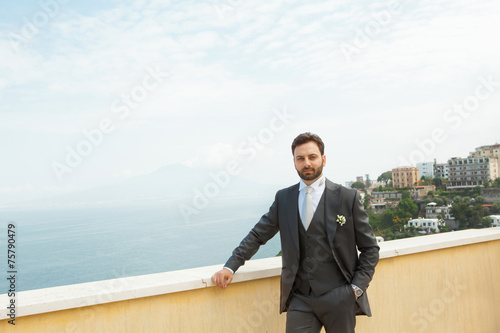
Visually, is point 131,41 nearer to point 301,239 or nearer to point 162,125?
point 162,125

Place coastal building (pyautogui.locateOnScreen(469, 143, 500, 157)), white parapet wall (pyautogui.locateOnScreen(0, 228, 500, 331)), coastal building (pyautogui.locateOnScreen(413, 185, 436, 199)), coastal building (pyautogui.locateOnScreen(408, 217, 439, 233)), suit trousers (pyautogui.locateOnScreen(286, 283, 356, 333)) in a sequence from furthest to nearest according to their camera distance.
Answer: coastal building (pyautogui.locateOnScreen(413, 185, 436, 199))
coastal building (pyautogui.locateOnScreen(469, 143, 500, 157))
coastal building (pyautogui.locateOnScreen(408, 217, 439, 233))
suit trousers (pyautogui.locateOnScreen(286, 283, 356, 333))
white parapet wall (pyautogui.locateOnScreen(0, 228, 500, 331))

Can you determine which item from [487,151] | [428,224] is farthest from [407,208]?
[487,151]

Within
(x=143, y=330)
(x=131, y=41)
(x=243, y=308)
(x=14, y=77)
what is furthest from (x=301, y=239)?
(x=14, y=77)

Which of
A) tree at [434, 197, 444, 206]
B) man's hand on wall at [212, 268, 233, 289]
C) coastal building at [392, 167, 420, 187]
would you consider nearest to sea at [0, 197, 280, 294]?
A: coastal building at [392, 167, 420, 187]

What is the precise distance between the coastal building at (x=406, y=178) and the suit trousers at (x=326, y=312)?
9183 millimetres

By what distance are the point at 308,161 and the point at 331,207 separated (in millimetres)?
243

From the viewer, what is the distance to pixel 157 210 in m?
68.6

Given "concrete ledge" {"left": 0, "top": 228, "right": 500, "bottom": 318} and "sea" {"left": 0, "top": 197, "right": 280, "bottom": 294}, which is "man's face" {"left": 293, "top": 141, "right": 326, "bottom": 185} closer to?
"concrete ledge" {"left": 0, "top": 228, "right": 500, "bottom": 318}

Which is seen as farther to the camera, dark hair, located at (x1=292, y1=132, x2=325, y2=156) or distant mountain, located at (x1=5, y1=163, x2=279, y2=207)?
distant mountain, located at (x1=5, y1=163, x2=279, y2=207)

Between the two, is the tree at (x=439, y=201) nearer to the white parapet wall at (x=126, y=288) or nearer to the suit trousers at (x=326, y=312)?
the white parapet wall at (x=126, y=288)

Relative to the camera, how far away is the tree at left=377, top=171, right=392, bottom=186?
36.9 ft

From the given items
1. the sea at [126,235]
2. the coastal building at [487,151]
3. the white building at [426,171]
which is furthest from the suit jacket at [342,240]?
the sea at [126,235]

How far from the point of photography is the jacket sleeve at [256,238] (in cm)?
206

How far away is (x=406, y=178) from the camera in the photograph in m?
10.9
